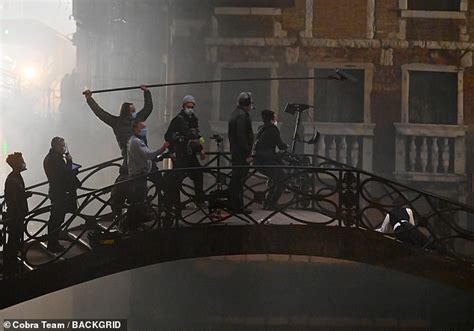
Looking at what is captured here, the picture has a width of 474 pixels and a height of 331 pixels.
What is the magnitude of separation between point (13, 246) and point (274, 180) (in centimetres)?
265

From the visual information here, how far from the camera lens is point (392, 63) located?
9531 mm

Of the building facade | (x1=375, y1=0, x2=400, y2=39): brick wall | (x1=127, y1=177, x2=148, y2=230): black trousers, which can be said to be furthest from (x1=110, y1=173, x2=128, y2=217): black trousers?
(x1=375, y1=0, x2=400, y2=39): brick wall

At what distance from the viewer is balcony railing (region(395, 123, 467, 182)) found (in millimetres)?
9336

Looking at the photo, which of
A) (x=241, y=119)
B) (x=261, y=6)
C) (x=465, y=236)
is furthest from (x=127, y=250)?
(x=261, y=6)

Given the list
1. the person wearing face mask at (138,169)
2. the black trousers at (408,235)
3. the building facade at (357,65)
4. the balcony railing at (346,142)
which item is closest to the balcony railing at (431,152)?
the building facade at (357,65)

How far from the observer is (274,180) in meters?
6.62

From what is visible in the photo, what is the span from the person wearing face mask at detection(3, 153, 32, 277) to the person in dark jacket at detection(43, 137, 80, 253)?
0.38 metres

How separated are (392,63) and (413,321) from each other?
3.86 meters

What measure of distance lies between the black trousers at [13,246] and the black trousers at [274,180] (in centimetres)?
247

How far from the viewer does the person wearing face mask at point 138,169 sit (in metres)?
6.32

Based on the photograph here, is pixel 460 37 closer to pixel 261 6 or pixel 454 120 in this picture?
pixel 454 120

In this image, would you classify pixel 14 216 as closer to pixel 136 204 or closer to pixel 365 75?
pixel 136 204

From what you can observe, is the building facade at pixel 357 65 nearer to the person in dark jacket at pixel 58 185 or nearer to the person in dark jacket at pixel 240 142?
the person in dark jacket at pixel 240 142

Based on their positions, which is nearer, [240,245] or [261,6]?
[240,245]
